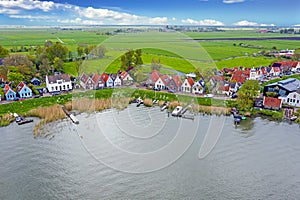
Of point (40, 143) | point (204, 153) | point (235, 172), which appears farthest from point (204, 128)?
point (40, 143)

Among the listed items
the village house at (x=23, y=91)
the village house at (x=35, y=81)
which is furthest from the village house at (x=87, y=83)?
the village house at (x=35, y=81)

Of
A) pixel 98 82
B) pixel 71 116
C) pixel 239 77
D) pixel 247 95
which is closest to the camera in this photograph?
pixel 71 116

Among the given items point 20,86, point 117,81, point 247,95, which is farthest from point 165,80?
point 20,86

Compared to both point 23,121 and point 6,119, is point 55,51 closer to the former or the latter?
point 6,119

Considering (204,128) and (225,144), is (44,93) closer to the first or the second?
(204,128)

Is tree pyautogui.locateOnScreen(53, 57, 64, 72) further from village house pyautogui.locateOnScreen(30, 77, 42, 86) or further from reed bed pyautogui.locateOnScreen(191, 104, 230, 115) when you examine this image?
reed bed pyautogui.locateOnScreen(191, 104, 230, 115)

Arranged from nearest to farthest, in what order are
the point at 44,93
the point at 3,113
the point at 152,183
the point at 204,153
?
the point at 152,183
the point at 204,153
the point at 3,113
the point at 44,93
